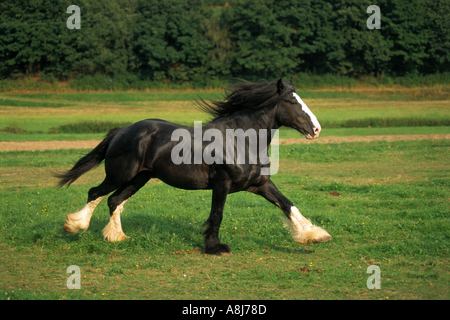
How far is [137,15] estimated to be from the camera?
4809cm

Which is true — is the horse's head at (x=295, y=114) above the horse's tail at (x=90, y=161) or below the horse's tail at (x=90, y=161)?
above

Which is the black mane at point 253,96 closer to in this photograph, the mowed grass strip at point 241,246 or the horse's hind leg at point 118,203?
the horse's hind leg at point 118,203

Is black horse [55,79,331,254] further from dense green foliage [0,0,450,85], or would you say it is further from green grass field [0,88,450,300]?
dense green foliage [0,0,450,85]

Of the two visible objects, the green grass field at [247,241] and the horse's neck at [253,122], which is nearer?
the green grass field at [247,241]

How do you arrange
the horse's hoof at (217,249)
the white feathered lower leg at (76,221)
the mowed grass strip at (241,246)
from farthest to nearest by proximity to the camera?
the white feathered lower leg at (76,221) < the horse's hoof at (217,249) < the mowed grass strip at (241,246)

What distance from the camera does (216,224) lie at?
6.64 meters

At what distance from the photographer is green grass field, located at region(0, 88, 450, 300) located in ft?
17.8

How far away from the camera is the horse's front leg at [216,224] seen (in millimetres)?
6523

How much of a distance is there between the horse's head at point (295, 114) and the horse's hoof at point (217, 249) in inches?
74.2

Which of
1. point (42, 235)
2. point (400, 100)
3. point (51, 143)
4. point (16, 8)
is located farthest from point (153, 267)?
point (16, 8)

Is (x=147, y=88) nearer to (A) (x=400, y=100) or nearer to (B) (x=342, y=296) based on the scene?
(A) (x=400, y=100)

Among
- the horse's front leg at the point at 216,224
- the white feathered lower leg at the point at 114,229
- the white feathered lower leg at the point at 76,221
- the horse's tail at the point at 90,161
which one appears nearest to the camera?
the horse's front leg at the point at 216,224

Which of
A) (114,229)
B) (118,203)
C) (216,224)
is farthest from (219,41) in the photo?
(216,224)

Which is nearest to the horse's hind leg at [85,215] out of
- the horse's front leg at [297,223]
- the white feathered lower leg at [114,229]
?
the white feathered lower leg at [114,229]
